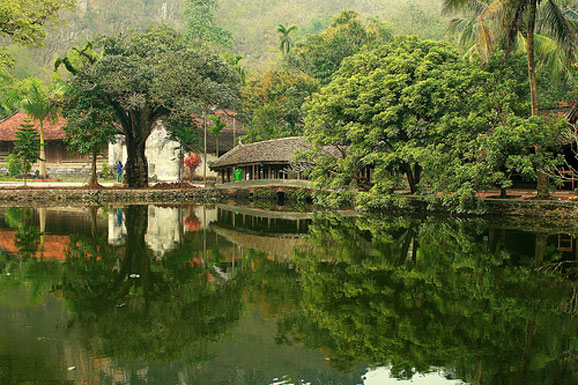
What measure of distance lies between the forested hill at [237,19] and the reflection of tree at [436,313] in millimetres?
61071

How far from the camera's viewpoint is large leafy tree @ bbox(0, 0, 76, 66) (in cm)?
2533

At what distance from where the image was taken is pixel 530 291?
8.91m

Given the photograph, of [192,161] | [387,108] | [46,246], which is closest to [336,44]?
[192,161]

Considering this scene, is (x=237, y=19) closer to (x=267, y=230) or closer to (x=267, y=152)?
(x=267, y=152)

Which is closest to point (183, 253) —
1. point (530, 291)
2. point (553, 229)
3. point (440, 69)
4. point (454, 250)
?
point (454, 250)

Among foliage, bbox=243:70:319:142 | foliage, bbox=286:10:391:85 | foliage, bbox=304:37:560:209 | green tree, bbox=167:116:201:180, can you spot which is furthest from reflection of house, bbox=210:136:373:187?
foliage, bbox=286:10:391:85

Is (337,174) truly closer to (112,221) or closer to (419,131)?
(419,131)

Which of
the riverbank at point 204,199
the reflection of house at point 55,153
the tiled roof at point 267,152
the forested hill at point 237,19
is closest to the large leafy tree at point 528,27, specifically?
the riverbank at point 204,199

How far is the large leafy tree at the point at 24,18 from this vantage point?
25.3 meters

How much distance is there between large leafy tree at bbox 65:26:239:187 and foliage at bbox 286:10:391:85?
44.1ft

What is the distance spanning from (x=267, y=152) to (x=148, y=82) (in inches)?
346

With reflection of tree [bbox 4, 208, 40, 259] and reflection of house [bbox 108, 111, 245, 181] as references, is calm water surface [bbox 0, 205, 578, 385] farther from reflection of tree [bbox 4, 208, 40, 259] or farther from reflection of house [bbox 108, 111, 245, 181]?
reflection of house [bbox 108, 111, 245, 181]

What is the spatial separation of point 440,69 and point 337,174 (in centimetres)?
650

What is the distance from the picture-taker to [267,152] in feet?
109
